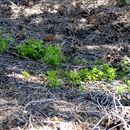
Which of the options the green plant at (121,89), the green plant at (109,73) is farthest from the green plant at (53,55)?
the green plant at (121,89)

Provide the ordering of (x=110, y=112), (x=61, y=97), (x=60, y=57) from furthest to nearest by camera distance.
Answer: (x=60, y=57), (x=61, y=97), (x=110, y=112)

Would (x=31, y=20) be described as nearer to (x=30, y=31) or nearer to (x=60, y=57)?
(x=30, y=31)

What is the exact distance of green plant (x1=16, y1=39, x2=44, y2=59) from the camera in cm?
413

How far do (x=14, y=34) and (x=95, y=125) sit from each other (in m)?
2.32

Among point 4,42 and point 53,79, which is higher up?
point 53,79

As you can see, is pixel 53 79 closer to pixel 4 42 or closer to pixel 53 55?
pixel 53 55

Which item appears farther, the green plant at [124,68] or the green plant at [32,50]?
the green plant at [32,50]

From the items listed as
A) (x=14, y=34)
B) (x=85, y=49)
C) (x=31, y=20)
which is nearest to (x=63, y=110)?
A: (x=85, y=49)

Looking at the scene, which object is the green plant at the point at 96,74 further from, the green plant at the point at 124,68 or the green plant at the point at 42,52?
the green plant at the point at 42,52

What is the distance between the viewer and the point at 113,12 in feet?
17.9

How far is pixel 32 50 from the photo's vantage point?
4141 millimetres

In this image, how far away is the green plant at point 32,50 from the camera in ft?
13.5

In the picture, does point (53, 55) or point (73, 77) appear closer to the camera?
point (73, 77)

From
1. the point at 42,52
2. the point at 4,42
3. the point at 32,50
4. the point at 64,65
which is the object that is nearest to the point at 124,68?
the point at 64,65
